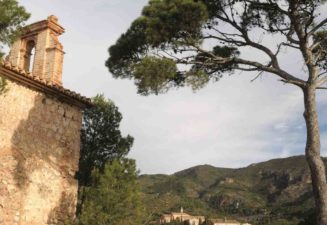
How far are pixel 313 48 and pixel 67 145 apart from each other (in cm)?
746

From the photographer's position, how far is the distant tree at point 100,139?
15.5 metres

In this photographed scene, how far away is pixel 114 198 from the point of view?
11.7 meters

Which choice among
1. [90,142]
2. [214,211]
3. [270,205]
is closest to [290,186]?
[270,205]

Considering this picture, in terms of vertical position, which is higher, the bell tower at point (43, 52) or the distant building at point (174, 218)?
the bell tower at point (43, 52)

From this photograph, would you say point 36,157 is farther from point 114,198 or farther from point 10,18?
point 10,18

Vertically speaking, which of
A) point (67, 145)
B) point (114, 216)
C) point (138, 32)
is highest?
point (138, 32)

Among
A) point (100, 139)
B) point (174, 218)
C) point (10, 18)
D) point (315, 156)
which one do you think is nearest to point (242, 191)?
point (174, 218)

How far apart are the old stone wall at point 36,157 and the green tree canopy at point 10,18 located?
8.51ft

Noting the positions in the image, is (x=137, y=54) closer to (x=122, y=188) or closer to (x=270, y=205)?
(x=122, y=188)

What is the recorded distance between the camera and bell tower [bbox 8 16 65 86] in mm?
14836

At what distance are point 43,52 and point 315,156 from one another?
377 inches

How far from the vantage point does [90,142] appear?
15.8 metres

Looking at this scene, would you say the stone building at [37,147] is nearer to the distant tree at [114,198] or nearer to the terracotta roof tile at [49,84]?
the terracotta roof tile at [49,84]

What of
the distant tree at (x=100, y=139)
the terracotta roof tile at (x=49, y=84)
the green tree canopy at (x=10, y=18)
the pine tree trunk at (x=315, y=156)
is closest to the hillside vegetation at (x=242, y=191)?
the distant tree at (x=100, y=139)
